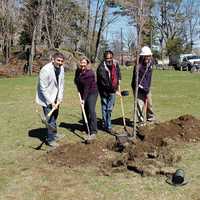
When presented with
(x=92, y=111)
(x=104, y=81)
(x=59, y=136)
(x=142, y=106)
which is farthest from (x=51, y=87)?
(x=142, y=106)

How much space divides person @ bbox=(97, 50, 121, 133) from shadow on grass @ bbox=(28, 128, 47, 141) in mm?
1324

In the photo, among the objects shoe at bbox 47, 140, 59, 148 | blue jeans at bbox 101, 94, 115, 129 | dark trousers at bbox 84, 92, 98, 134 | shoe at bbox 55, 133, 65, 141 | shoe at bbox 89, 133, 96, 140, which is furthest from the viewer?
blue jeans at bbox 101, 94, 115, 129

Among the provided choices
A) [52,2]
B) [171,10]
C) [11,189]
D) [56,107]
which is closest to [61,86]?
[56,107]

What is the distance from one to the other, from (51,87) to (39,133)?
1.79 meters

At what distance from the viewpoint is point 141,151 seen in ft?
24.7

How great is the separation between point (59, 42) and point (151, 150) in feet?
123

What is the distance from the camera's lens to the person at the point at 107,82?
31.5 ft

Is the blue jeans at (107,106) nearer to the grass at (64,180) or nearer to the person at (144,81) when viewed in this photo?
the person at (144,81)

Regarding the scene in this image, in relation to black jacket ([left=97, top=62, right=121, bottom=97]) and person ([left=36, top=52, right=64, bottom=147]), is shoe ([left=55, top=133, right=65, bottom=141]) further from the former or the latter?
black jacket ([left=97, top=62, right=121, bottom=97])

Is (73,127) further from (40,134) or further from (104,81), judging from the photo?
(104,81)

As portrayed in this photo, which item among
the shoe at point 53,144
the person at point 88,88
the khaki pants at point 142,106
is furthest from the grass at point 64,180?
the khaki pants at point 142,106

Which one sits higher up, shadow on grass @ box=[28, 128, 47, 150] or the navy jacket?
the navy jacket

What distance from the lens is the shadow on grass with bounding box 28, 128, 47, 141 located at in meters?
9.58

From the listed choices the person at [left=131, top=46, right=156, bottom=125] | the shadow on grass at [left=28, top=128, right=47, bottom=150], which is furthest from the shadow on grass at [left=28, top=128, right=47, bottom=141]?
the person at [left=131, top=46, right=156, bottom=125]
